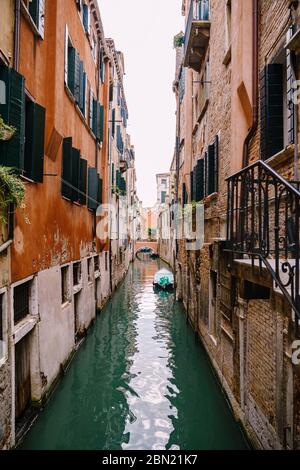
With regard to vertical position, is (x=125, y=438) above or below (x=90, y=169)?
below

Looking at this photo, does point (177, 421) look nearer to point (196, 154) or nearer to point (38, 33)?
point (38, 33)

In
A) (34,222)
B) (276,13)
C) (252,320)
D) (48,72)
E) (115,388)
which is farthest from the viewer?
(115,388)

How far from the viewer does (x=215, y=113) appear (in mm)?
9461

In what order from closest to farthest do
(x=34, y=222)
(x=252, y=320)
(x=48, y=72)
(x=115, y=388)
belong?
1. (x=252, y=320)
2. (x=34, y=222)
3. (x=48, y=72)
4. (x=115, y=388)

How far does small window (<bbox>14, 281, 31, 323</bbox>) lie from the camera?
593cm

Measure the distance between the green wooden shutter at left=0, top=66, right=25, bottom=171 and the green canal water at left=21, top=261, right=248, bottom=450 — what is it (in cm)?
430

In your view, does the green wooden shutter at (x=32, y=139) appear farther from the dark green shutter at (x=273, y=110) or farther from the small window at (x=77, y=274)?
the small window at (x=77, y=274)

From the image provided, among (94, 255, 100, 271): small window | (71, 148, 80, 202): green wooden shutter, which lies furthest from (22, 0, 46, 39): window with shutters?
(94, 255, 100, 271): small window

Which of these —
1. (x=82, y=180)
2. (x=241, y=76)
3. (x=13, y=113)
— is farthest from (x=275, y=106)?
(x=82, y=180)

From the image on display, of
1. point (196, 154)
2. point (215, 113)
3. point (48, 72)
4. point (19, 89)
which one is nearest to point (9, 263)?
point (19, 89)

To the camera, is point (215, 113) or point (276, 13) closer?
point (276, 13)

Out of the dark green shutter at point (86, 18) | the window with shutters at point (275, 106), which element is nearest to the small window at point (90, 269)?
the dark green shutter at point (86, 18)

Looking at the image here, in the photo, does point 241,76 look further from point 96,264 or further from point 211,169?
point 96,264

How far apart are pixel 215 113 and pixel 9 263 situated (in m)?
6.56
